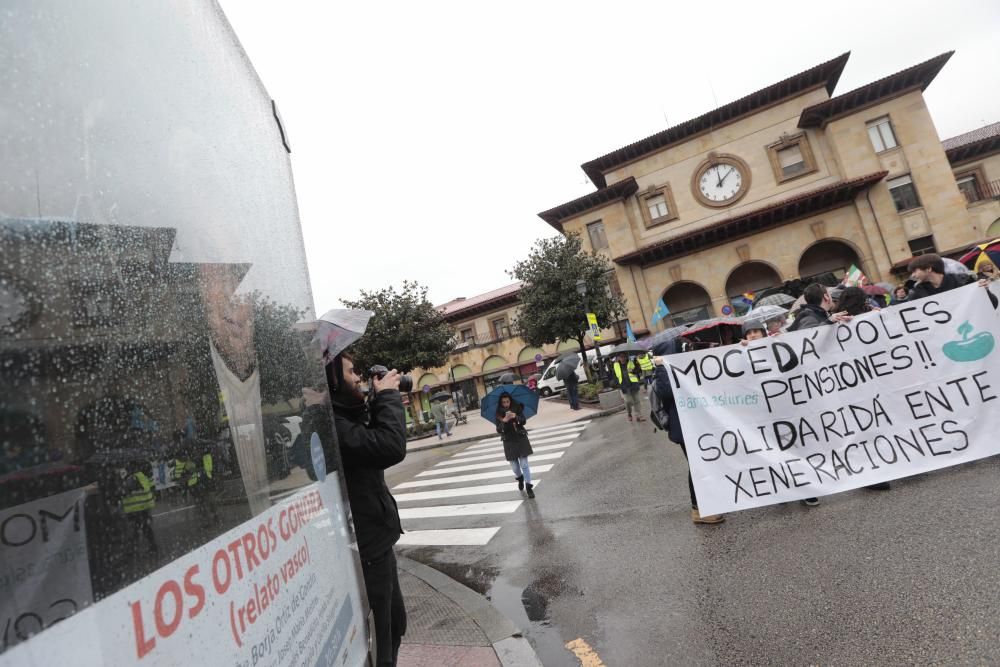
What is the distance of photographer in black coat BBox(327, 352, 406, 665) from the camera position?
226 centimetres

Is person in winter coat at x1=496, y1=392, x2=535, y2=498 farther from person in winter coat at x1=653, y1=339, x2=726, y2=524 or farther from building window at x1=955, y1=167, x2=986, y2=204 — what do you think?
building window at x1=955, y1=167, x2=986, y2=204

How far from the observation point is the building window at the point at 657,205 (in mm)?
26375

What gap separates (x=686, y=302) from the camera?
2694cm

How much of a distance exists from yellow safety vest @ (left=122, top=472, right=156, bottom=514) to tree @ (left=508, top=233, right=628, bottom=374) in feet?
68.9

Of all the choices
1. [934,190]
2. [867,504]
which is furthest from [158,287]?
[934,190]

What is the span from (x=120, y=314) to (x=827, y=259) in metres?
29.0

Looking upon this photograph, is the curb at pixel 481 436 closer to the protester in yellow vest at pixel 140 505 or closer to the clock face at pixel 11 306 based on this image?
the protester in yellow vest at pixel 140 505

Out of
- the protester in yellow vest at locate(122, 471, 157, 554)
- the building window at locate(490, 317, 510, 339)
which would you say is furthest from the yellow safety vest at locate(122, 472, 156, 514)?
the building window at locate(490, 317, 510, 339)

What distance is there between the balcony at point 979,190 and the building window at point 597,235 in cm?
1827

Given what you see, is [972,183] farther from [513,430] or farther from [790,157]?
[513,430]

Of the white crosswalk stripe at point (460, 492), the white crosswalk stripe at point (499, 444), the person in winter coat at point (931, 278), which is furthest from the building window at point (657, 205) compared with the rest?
the person in winter coat at point (931, 278)

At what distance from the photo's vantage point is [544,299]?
2239cm

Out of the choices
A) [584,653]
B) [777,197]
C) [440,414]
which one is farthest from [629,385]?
[777,197]

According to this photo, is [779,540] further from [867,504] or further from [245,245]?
[245,245]
